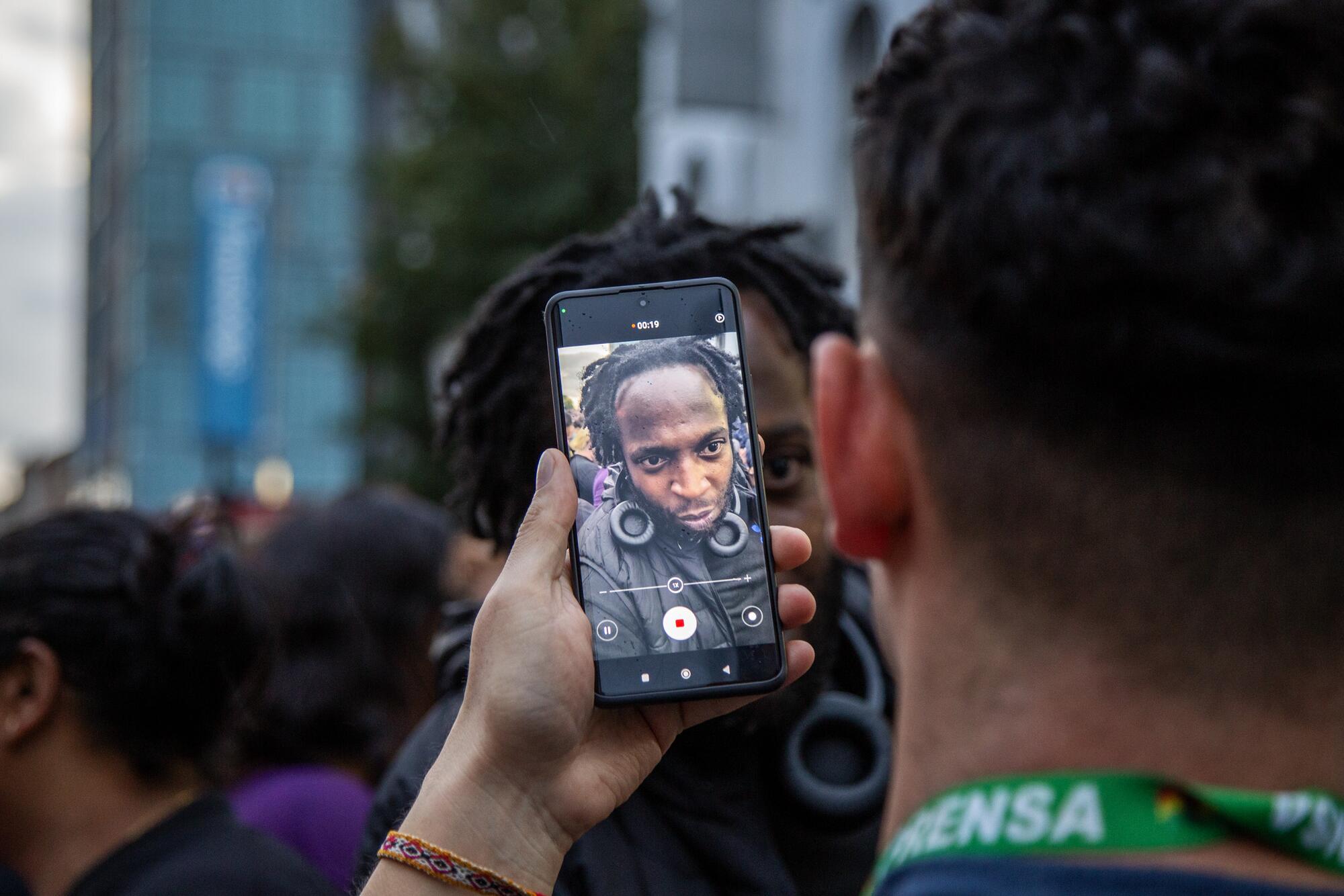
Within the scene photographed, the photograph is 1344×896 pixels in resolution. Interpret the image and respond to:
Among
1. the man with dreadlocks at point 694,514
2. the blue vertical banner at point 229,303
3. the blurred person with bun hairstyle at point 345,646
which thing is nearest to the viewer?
the man with dreadlocks at point 694,514

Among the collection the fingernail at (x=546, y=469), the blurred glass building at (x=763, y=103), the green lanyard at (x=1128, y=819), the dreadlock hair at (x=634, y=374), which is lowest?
the green lanyard at (x=1128, y=819)

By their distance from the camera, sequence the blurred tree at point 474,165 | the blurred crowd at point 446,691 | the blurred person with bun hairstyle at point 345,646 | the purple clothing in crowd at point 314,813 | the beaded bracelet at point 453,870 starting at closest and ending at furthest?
1. the beaded bracelet at point 453,870
2. the blurred crowd at point 446,691
3. the purple clothing in crowd at point 314,813
4. the blurred person with bun hairstyle at point 345,646
5. the blurred tree at point 474,165

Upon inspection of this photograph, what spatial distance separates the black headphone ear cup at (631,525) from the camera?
67.7 inches

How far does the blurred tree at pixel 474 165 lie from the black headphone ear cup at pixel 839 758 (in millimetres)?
14225

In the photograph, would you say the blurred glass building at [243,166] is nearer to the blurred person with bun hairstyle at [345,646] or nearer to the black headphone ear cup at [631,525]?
the blurred person with bun hairstyle at [345,646]

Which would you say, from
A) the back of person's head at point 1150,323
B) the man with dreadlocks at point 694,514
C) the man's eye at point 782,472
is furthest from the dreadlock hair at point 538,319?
the back of person's head at point 1150,323

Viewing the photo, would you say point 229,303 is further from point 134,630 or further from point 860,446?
point 860,446

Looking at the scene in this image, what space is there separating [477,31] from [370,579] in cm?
1532

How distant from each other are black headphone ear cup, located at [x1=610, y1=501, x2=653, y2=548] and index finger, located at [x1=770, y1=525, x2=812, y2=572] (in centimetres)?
16

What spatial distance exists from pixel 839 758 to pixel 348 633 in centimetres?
211

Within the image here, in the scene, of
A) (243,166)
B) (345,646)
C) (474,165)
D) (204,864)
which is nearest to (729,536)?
(204,864)

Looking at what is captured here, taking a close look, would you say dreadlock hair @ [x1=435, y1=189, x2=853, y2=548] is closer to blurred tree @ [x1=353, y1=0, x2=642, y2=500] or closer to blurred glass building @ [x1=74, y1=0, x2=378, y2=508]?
blurred tree @ [x1=353, y1=0, x2=642, y2=500]

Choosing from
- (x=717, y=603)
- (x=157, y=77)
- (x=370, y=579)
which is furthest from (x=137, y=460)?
(x=717, y=603)

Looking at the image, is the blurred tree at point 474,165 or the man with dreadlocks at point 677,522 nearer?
the man with dreadlocks at point 677,522
